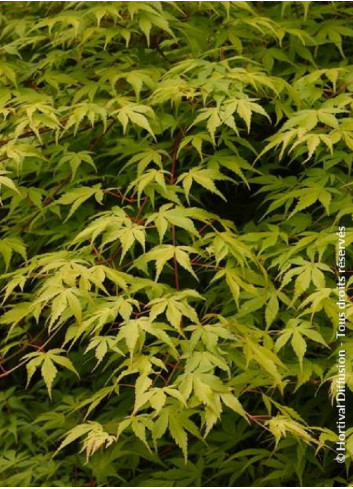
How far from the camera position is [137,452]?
2881mm

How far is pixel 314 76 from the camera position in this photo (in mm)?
3209

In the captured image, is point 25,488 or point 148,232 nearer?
point 25,488

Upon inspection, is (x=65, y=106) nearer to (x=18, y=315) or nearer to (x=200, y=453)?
(x=18, y=315)

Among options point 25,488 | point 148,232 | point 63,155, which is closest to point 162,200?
point 148,232

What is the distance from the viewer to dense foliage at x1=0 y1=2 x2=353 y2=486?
2559 mm

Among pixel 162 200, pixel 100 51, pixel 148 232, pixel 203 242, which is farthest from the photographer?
pixel 100 51

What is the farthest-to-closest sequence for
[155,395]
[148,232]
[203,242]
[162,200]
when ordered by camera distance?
[162,200] < [148,232] < [203,242] < [155,395]

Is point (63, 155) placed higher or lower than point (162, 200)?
higher

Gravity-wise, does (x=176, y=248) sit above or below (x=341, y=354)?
above

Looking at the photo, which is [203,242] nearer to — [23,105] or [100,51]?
[23,105]

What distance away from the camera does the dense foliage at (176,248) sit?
2.56m

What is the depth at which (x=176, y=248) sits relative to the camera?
270 cm

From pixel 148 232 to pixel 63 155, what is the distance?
1.87 ft

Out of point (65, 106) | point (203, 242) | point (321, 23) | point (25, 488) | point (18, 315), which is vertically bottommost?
point (25, 488)
